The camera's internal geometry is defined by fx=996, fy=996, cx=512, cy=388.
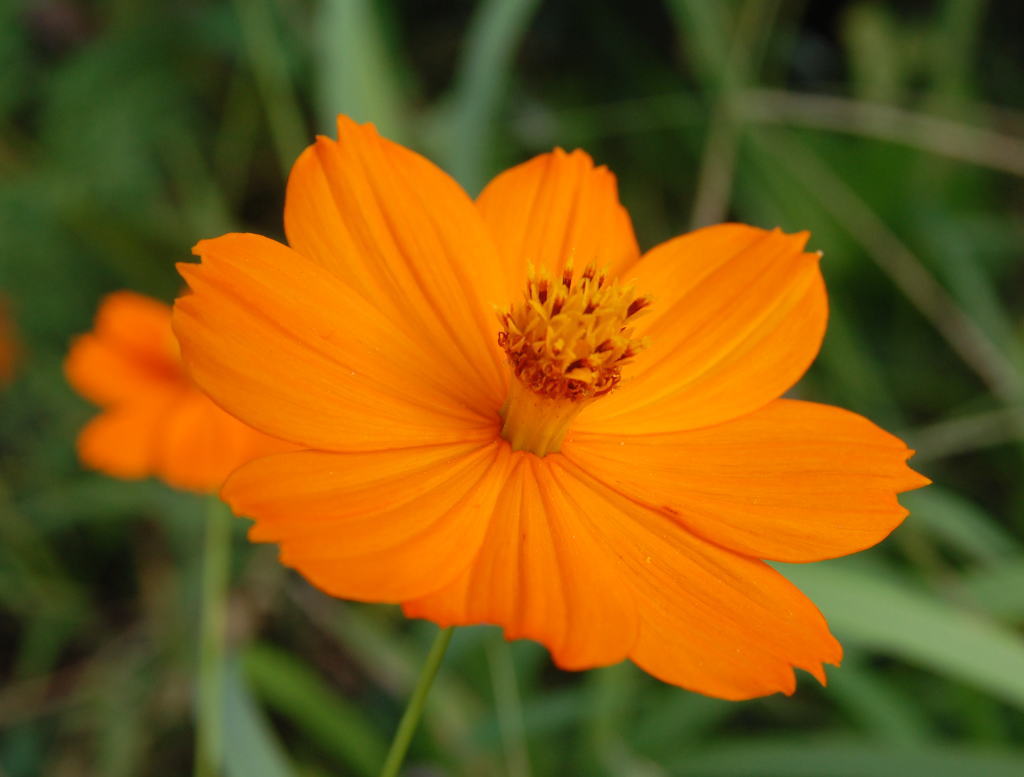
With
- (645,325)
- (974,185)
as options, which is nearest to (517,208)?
(645,325)

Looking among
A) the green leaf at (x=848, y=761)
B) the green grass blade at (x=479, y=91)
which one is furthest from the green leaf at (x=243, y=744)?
the green grass blade at (x=479, y=91)

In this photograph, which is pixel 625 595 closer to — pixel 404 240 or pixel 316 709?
pixel 404 240

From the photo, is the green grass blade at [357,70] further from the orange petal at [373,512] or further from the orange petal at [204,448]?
the orange petal at [373,512]

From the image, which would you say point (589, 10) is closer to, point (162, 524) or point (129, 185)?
point (129, 185)

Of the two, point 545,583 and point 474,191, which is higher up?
point 474,191

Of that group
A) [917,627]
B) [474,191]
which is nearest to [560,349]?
[917,627]

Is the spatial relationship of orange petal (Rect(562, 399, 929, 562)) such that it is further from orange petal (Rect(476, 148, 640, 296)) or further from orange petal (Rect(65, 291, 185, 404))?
orange petal (Rect(65, 291, 185, 404))
